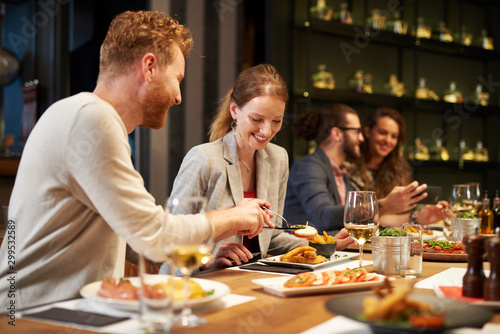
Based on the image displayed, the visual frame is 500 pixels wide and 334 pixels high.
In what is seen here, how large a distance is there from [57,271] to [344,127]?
2.57 meters

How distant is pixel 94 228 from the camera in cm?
142

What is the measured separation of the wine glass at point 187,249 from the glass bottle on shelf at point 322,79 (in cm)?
394

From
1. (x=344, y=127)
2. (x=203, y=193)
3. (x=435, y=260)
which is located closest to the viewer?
(x=435, y=260)

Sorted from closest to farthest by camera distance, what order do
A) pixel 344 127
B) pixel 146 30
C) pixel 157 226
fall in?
1. pixel 157 226
2. pixel 146 30
3. pixel 344 127

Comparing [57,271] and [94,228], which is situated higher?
[94,228]

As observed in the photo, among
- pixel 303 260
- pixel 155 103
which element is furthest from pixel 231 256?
pixel 155 103

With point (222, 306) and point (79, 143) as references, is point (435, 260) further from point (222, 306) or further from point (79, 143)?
point (79, 143)

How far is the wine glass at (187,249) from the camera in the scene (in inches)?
40.0

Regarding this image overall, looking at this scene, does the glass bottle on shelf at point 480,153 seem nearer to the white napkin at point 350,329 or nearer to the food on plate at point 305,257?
the food on plate at point 305,257

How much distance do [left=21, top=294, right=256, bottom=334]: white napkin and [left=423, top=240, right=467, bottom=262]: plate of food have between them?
936 mm

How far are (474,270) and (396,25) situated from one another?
15.8 ft

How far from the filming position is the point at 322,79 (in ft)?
16.1

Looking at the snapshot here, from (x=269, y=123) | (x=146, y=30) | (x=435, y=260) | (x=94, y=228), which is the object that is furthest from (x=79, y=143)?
(x=435, y=260)

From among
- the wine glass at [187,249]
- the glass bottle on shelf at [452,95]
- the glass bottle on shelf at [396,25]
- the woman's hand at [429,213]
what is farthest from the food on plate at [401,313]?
the glass bottle on shelf at [452,95]
